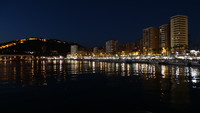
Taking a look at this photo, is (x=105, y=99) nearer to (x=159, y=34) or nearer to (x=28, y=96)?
(x=28, y=96)

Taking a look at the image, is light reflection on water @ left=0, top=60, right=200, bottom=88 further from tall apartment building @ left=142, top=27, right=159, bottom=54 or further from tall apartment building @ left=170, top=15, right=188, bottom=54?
tall apartment building @ left=142, top=27, right=159, bottom=54

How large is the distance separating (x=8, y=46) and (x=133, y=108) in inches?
8357

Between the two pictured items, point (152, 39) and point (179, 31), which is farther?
point (152, 39)

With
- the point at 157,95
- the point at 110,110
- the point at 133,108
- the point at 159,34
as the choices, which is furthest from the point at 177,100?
the point at 159,34

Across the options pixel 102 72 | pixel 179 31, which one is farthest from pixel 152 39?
pixel 102 72

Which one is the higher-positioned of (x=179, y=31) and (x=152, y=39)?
(x=179, y=31)

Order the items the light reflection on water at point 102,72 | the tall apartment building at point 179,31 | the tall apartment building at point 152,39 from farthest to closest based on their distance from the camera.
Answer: the tall apartment building at point 152,39, the tall apartment building at point 179,31, the light reflection on water at point 102,72

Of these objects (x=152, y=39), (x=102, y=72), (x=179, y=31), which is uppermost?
(x=179, y=31)

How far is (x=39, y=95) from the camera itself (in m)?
12.3

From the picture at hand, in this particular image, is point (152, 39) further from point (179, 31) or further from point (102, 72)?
point (102, 72)

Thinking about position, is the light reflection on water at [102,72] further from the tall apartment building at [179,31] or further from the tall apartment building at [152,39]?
the tall apartment building at [152,39]

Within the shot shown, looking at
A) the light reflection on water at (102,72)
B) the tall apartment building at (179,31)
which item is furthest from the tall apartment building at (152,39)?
the light reflection on water at (102,72)

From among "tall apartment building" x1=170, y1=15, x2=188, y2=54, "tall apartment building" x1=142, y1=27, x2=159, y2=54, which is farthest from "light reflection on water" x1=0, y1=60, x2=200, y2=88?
"tall apartment building" x1=142, y1=27, x2=159, y2=54

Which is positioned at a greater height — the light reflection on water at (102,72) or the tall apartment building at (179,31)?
the tall apartment building at (179,31)
